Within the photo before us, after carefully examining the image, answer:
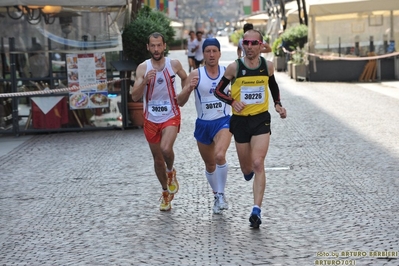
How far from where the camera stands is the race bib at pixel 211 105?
28.2 ft

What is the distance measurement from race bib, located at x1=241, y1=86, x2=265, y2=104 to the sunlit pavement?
3.48 ft

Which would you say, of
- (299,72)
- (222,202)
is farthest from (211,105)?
(299,72)

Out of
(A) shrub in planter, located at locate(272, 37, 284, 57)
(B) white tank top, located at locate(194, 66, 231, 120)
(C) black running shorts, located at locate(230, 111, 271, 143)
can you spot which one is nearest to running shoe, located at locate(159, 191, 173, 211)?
(B) white tank top, located at locate(194, 66, 231, 120)

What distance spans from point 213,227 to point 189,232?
27 centimetres

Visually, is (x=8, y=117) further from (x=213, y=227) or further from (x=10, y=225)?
(x=213, y=227)

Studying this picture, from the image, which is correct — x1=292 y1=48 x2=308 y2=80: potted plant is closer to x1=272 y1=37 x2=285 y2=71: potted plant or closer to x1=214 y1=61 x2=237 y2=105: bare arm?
x1=272 y1=37 x2=285 y2=71: potted plant

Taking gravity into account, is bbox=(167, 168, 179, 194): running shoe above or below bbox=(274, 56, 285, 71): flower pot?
below

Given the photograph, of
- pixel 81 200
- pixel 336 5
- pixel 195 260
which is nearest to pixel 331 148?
pixel 81 200

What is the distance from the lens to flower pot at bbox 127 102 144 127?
17.2 m

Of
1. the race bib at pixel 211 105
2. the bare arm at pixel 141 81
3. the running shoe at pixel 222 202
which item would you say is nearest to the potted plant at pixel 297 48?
the bare arm at pixel 141 81

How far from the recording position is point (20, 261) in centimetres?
698

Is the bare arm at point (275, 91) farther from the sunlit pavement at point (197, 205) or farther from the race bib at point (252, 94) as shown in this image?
the sunlit pavement at point (197, 205)

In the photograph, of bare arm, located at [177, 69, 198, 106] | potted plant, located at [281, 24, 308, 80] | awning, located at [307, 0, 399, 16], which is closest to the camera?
bare arm, located at [177, 69, 198, 106]

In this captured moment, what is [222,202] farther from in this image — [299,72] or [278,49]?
[278,49]
